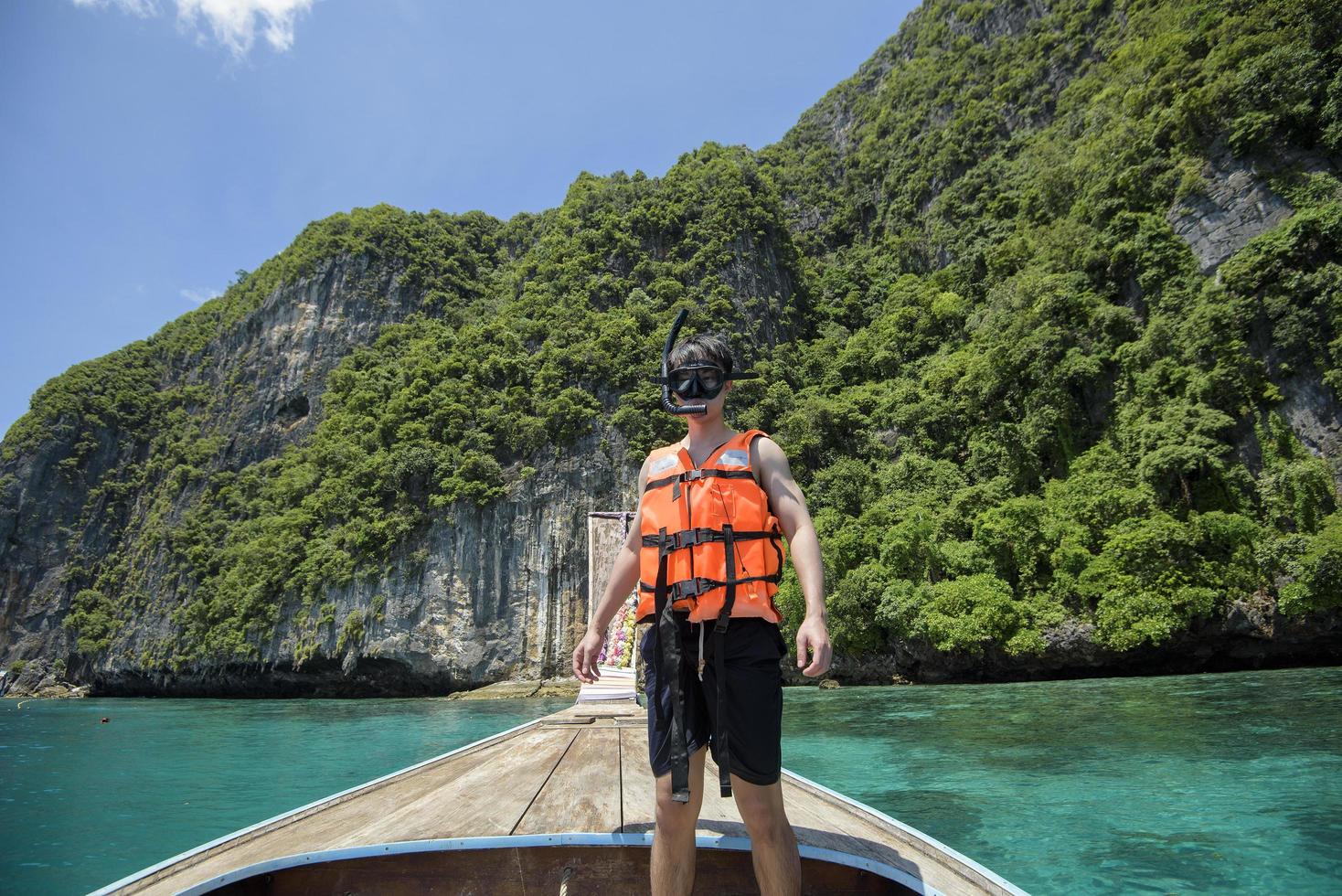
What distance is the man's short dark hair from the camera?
79.1 inches

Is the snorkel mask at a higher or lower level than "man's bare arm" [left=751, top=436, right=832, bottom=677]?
higher

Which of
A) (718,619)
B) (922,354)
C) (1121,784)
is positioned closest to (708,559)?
(718,619)

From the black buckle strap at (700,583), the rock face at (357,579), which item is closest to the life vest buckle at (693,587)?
the black buckle strap at (700,583)

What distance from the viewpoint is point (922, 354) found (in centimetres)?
3459

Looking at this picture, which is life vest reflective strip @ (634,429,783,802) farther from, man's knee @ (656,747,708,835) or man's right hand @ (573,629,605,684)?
man's right hand @ (573,629,605,684)

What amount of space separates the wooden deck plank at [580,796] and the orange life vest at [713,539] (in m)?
0.76

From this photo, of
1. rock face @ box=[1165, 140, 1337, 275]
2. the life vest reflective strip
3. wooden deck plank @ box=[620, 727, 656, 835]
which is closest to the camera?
the life vest reflective strip

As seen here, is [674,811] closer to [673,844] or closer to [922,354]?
[673,844]

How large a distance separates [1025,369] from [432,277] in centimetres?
4241

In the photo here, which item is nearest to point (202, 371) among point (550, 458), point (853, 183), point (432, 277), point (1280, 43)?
point (432, 277)

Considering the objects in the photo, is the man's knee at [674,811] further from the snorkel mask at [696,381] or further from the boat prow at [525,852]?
the snorkel mask at [696,381]

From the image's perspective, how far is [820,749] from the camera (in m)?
8.55

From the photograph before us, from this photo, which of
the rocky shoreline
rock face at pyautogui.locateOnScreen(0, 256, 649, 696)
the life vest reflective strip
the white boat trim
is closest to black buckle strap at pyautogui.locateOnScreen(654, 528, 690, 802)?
the life vest reflective strip

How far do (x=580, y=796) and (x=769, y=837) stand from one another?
49.6 inches
